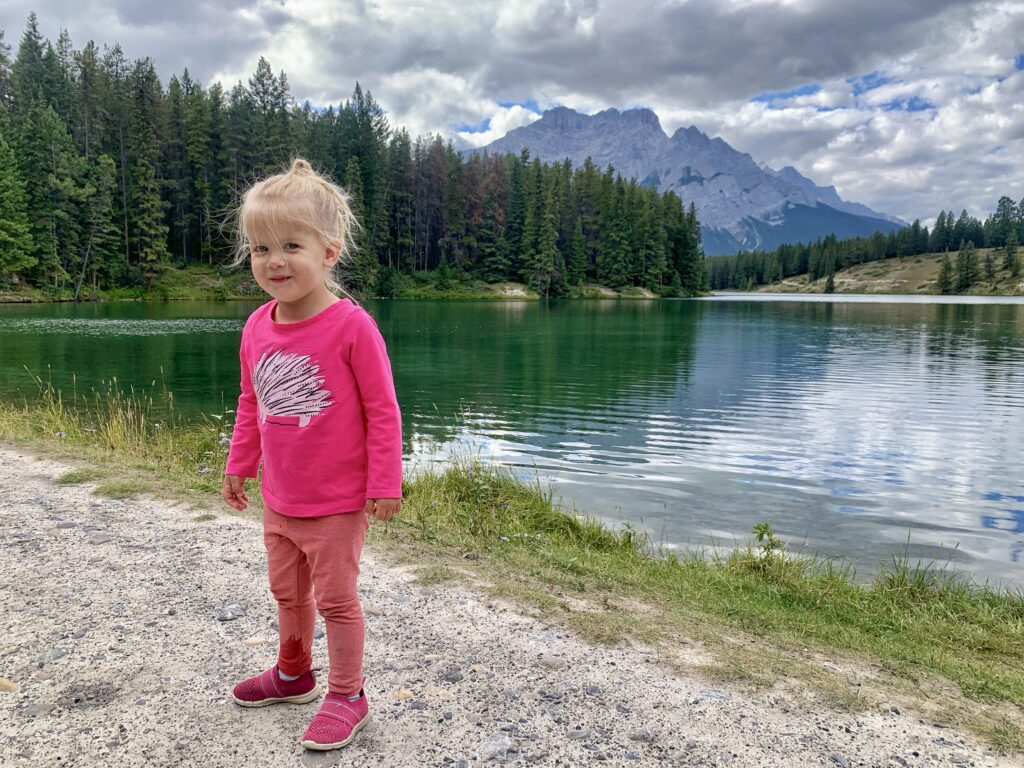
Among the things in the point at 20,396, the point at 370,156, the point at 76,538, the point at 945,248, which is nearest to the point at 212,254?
the point at 370,156

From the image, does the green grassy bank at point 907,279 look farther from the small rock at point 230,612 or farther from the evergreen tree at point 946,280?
the small rock at point 230,612

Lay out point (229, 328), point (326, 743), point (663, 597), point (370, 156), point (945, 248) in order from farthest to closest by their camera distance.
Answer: point (945, 248) → point (370, 156) → point (229, 328) → point (663, 597) → point (326, 743)

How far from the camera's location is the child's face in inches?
112

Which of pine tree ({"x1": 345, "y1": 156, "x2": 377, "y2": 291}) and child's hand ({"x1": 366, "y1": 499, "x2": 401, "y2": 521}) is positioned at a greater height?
pine tree ({"x1": 345, "y1": 156, "x2": 377, "y2": 291})

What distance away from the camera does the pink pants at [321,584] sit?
293 centimetres

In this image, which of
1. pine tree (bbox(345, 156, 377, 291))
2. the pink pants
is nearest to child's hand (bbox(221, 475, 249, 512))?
the pink pants

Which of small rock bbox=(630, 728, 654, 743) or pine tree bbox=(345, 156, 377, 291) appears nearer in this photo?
small rock bbox=(630, 728, 654, 743)

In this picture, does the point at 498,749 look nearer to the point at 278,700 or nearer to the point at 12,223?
the point at 278,700

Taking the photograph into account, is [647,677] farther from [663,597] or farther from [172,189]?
[172,189]

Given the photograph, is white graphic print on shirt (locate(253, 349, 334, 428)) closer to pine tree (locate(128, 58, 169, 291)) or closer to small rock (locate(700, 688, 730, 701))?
small rock (locate(700, 688, 730, 701))

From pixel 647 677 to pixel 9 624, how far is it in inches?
158

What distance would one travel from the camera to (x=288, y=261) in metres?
2.83

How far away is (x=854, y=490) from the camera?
1147 cm

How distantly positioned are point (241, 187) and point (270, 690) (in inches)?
1651
